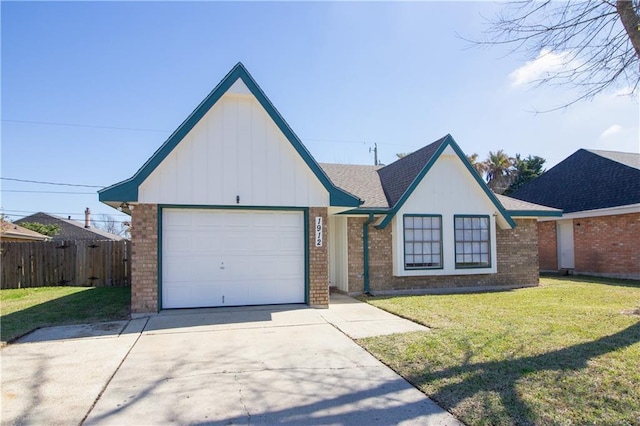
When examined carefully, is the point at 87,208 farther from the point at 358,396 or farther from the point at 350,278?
the point at 358,396

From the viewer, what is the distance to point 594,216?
17.7 m

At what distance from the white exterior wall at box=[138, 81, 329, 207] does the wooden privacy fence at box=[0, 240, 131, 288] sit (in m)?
8.30

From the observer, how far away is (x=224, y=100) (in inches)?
374

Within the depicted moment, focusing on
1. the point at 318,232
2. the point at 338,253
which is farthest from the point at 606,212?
the point at 318,232

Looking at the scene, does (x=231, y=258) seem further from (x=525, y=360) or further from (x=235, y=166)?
(x=525, y=360)

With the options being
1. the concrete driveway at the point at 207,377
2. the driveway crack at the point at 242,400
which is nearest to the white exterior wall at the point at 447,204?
the concrete driveway at the point at 207,377

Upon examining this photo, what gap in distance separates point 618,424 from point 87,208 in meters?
46.7

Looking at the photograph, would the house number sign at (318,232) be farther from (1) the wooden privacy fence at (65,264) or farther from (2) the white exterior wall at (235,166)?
(1) the wooden privacy fence at (65,264)

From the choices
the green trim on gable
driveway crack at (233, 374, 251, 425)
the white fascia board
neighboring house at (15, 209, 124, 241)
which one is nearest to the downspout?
the green trim on gable

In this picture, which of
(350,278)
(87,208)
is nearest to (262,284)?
(350,278)

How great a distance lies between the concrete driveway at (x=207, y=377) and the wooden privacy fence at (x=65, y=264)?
8533 mm

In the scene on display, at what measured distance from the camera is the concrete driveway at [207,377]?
4.18m

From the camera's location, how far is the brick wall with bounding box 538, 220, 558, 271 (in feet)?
65.1

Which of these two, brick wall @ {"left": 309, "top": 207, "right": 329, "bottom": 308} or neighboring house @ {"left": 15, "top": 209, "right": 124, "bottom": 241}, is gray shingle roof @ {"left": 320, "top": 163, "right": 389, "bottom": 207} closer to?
brick wall @ {"left": 309, "top": 207, "right": 329, "bottom": 308}
